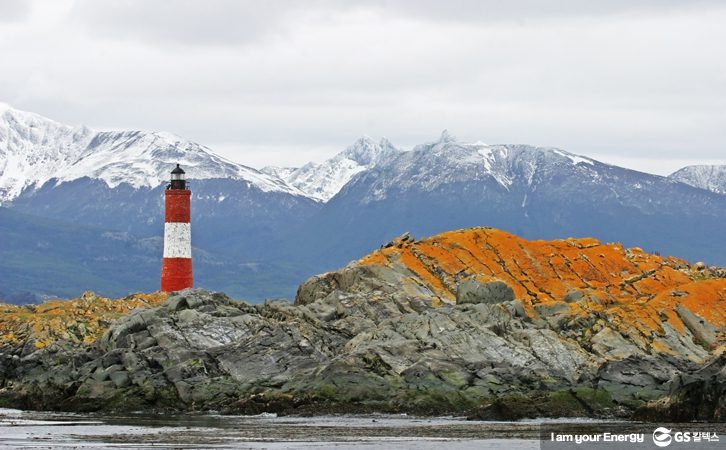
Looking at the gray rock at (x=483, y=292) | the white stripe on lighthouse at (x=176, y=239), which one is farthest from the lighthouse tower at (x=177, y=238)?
the gray rock at (x=483, y=292)

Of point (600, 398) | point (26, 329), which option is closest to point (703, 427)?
point (600, 398)

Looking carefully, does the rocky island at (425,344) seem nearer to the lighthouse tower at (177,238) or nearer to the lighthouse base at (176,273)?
the lighthouse base at (176,273)

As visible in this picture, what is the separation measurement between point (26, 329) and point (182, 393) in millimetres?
25212

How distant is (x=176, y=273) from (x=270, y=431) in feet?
157

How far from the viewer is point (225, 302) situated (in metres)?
118

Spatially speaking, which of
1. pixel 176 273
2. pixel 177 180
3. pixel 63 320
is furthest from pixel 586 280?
pixel 63 320

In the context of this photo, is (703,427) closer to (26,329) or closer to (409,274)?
(409,274)

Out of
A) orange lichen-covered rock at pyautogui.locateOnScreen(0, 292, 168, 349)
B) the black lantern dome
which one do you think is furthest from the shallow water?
the black lantern dome

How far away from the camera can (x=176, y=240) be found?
446 feet

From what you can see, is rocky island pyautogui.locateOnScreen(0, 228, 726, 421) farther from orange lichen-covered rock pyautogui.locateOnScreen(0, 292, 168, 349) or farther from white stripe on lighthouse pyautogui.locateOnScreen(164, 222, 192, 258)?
white stripe on lighthouse pyautogui.locateOnScreen(164, 222, 192, 258)

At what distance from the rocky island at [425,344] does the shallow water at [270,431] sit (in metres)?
2.94

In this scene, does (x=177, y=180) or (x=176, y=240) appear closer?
(x=176, y=240)

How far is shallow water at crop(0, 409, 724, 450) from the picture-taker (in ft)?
274

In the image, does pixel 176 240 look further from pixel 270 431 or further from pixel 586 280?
pixel 270 431
